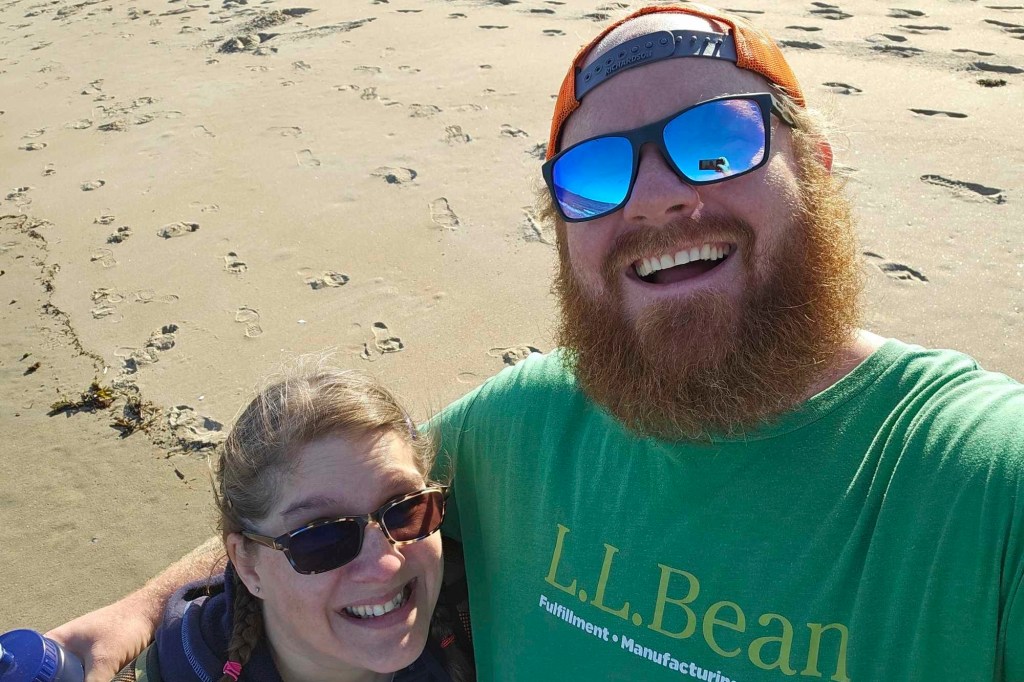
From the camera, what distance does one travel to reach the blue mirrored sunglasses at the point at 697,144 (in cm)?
204

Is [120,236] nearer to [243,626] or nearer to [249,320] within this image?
[249,320]

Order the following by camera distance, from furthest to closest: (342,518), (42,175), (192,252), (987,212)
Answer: (42,175) < (192,252) < (987,212) < (342,518)

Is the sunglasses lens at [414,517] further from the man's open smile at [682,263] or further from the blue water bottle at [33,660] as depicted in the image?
the blue water bottle at [33,660]

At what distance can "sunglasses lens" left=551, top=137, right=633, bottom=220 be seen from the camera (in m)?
2.10

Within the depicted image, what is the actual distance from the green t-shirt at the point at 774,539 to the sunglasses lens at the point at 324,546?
38cm

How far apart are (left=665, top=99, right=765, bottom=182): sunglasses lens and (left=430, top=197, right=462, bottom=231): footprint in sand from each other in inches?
140

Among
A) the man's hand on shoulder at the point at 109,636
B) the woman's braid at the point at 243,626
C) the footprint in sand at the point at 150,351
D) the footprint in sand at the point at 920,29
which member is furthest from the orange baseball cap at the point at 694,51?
the footprint in sand at the point at 920,29

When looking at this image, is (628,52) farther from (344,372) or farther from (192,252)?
(192,252)

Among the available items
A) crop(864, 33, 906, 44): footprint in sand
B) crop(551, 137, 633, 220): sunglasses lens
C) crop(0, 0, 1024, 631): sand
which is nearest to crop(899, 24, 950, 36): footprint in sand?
crop(0, 0, 1024, 631): sand

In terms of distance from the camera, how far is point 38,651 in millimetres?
2242

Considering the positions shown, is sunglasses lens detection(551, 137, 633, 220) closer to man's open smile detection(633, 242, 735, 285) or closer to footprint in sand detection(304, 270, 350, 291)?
man's open smile detection(633, 242, 735, 285)

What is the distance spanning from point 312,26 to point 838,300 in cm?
833

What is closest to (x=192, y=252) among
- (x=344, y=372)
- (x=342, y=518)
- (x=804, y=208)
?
(x=344, y=372)

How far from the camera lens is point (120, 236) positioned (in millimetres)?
6004
